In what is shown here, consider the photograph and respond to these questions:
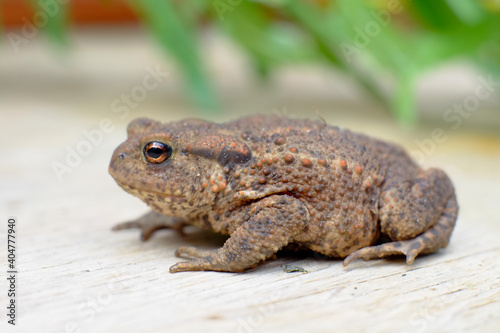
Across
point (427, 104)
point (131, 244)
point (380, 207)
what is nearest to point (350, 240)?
point (380, 207)

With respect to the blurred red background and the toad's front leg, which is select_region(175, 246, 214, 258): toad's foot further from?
the blurred red background

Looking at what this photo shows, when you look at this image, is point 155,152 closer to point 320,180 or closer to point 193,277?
point 193,277

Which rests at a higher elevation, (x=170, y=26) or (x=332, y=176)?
(x=170, y=26)

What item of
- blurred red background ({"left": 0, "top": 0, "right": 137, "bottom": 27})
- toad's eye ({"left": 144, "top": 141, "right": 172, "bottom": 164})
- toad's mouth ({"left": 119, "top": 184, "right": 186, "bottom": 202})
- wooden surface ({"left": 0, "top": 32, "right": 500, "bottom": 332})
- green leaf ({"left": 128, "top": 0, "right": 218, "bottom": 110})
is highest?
blurred red background ({"left": 0, "top": 0, "right": 137, "bottom": 27})

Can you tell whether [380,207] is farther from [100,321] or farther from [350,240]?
[100,321]

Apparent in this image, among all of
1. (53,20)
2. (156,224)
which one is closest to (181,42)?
(53,20)

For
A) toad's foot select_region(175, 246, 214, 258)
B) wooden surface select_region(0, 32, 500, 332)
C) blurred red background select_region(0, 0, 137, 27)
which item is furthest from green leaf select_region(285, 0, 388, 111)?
blurred red background select_region(0, 0, 137, 27)
